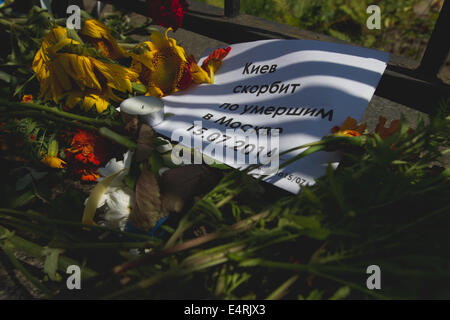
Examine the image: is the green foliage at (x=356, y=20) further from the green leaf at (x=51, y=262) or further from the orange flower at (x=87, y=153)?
the green leaf at (x=51, y=262)

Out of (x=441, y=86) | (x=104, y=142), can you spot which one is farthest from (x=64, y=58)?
(x=441, y=86)

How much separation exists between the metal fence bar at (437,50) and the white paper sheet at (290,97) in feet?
0.86

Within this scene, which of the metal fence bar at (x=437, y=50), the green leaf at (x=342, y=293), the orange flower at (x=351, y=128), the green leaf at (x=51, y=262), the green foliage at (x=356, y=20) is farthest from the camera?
the green foliage at (x=356, y=20)

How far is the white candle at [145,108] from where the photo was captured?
82 cm

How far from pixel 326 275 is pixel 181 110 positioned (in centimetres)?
71

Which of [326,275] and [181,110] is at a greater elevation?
[181,110]

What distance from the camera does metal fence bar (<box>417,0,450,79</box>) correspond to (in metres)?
1.04

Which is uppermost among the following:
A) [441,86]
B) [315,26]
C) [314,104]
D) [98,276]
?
[315,26]

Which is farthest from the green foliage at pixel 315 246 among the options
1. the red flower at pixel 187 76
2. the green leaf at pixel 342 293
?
the red flower at pixel 187 76

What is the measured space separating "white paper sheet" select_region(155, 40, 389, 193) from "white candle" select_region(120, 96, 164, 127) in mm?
43

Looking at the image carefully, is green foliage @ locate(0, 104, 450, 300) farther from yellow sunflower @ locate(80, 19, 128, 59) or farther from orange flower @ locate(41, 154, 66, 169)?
yellow sunflower @ locate(80, 19, 128, 59)

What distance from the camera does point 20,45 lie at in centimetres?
121

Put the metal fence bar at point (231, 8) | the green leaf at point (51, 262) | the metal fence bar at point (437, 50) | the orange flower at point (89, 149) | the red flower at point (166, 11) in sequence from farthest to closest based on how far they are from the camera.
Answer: the metal fence bar at point (231, 8) < the red flower at point (166, 11) < the metal fence bar at point (437, 50) < the orange flower at point (89, 149) < the green leaf at point (51, 262)

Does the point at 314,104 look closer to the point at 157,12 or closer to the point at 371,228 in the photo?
the point at 371,228
